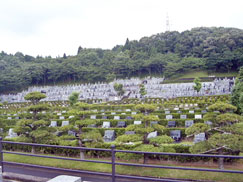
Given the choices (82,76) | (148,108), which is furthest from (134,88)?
(148,108)

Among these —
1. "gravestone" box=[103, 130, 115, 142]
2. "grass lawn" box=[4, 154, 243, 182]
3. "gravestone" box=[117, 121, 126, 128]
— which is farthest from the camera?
"gravestone" box=[117, 121, 126, 128]

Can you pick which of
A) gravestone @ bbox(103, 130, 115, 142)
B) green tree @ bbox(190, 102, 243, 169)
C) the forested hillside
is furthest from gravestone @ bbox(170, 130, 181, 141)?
the forested hillside

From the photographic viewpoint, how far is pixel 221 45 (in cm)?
7400

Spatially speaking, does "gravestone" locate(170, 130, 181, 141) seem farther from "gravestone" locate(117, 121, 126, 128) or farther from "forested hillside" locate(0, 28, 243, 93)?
"forested hillside" locate(0, 28, 243, 93)

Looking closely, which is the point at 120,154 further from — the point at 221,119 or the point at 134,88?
the point at 134,88

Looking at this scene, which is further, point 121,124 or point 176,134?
point 121,124

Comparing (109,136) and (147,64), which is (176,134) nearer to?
(109,136)

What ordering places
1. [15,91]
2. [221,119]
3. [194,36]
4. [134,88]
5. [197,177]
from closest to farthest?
1. [197,177]
2. [221,119]
3. [134,88]
4. [15,91]
5. [194,36]

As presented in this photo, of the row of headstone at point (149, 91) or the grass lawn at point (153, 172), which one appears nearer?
the grass lawn at point (153, 172)

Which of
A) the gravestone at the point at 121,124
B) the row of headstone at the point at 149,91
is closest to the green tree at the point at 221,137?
the gravestone at the point at 121,124

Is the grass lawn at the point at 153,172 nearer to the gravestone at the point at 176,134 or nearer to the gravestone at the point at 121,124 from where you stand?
the gravestone at the point at 176,134

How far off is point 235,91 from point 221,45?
56503 millimetres

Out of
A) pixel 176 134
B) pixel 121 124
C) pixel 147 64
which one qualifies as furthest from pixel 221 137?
pixel 147 64

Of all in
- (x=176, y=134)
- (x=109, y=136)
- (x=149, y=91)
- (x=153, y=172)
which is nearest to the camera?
(x=153, y=172)
